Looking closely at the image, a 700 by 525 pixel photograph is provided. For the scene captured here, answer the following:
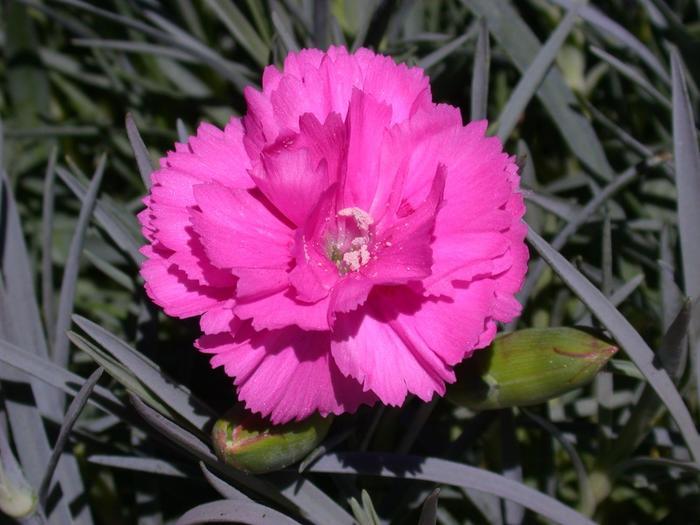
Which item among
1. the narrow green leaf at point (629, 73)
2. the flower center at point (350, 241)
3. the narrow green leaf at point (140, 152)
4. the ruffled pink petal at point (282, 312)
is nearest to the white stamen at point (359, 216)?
the flower center at point (350, 241)

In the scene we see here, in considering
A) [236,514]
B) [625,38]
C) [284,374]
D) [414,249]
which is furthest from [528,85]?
[236,514]

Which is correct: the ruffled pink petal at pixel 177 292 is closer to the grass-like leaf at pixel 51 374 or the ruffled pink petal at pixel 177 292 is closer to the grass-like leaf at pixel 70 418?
the grass-like leaf at pixel 70 418

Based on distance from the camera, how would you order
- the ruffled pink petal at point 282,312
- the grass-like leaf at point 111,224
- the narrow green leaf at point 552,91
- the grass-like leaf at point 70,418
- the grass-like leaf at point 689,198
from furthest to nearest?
1. the narrow green leaf at point 552,91
2. the grass-like leaf at point 111,224
3. the grass-like leaf at point 689,198
4. the grass-like leaf at point 70,418
5. the ruffled pink petal at point 282,312

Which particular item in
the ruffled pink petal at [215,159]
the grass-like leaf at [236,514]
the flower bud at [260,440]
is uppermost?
the ruffled pink petal at [215,159]

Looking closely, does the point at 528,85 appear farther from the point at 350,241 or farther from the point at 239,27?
the point at 239,27

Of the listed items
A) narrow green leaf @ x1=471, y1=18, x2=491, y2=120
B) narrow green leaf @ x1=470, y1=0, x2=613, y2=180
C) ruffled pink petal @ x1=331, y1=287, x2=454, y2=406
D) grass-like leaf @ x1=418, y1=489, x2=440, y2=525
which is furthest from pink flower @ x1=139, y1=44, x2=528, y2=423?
narrow green leaf @ x1=470, y1=0, x2=613, y2=180

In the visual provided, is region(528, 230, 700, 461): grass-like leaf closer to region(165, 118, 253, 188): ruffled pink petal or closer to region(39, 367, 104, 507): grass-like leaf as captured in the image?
region(165, 118, 253, 188): ruffled pink petal
